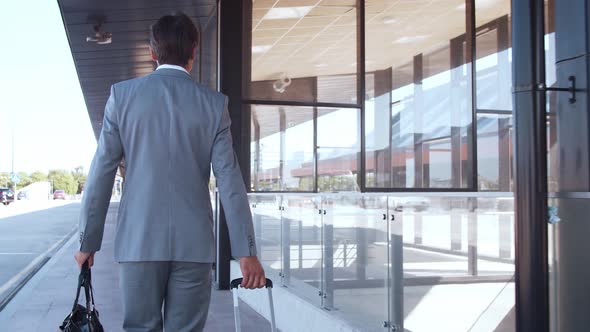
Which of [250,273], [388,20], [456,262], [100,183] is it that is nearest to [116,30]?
[388,20]

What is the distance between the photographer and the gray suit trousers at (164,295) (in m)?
2.05

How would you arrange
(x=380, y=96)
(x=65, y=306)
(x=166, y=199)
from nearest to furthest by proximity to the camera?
1. (x=166, y=199)
2. (x=65, y=306)
3. (x=380, y=96)

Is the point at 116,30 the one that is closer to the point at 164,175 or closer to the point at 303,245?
the point at 303,245

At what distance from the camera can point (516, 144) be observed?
2318 millimetres

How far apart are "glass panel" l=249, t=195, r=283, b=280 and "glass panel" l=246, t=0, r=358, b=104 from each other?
1.40 m

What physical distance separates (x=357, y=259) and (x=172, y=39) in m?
2.28

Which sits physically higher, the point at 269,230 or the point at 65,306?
the point at 269,230

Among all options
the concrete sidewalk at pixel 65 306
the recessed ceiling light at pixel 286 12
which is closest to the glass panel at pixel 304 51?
the recessed ceiling light at pixel 286 12

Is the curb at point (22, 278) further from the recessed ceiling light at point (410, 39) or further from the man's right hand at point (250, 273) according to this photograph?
the recessed ceiling light at point (410, 39)

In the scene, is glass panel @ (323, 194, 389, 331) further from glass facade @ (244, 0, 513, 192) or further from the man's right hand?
glass facade @ (244, 0, 513, 192)

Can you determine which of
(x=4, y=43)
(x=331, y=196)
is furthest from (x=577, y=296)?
(x=4, y=43)

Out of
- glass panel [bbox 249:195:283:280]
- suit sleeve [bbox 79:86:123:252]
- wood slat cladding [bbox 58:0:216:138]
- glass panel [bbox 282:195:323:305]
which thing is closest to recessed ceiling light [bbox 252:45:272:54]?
wood slat cladding [bbox 58:0:216:138]

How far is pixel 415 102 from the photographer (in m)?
8.09

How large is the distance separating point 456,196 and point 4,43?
1741 inches
